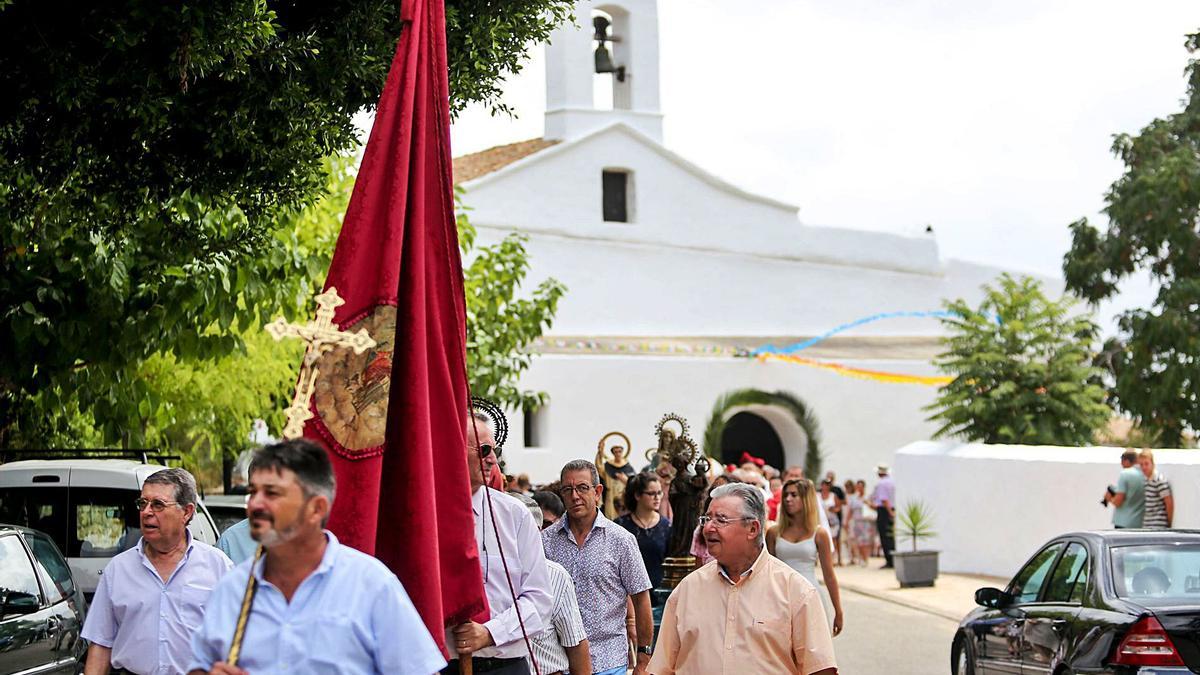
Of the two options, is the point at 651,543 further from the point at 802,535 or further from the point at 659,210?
the point at 659,210

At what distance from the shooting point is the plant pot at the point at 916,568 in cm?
2319

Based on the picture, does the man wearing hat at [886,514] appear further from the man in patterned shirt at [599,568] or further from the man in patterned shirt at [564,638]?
the man in patterned shirt at [564,638]

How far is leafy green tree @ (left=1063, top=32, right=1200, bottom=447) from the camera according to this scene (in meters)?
29.1

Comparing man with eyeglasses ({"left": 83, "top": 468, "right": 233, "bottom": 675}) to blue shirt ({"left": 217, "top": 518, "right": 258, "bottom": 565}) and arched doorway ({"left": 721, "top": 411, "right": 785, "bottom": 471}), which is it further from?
arched doorway ({"left": 721, "top": 411, "right": 785, "bottom": 471})

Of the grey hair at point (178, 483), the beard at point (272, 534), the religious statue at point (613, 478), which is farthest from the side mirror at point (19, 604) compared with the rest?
the religious statue at point (613, 478)

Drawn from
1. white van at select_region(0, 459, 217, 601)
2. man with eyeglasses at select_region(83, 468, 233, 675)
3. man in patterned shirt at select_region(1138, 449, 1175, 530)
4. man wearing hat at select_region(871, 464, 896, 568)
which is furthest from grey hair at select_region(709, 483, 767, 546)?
man wearing hat at select_region(871, 464, 896, 568)

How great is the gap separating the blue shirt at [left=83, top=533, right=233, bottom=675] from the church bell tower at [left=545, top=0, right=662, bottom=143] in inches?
1124

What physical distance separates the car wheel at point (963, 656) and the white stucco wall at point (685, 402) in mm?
20347

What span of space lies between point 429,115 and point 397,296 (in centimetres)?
68

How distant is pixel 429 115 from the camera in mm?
5402

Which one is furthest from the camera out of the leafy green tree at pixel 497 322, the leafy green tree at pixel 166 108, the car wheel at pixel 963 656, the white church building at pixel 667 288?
the white church building at pixel 667 288

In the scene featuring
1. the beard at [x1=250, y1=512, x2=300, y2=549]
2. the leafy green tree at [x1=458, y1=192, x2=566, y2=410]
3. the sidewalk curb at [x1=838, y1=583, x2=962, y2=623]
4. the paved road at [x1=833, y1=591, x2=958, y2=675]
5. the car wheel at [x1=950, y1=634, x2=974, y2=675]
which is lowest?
the sidewalk curb at [x1=838, y1=583, x2=962, y2=623]

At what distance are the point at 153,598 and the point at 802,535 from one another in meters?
5.59

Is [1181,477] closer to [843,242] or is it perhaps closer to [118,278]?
[118,278]
